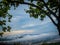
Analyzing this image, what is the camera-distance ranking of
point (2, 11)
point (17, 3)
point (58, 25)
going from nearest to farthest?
point (17, 3), point (58, 25), point (2, 11)

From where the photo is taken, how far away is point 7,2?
2411cm

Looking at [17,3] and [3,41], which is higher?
[17,3]

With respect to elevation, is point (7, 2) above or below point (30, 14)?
above

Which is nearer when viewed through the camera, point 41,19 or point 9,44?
point 9,44

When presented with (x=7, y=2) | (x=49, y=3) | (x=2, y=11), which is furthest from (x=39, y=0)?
(x=2, y=11)

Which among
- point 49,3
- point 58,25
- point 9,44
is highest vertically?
point 49,3

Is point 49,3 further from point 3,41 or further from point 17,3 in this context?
point 3,41

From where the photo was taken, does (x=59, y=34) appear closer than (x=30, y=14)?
Yes

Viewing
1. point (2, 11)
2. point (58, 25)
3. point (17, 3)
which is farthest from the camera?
point (2, 11)

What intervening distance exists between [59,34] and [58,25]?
1003 millimetres

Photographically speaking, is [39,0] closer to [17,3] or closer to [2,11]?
[17,3]

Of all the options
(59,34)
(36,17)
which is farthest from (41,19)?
(59,34)

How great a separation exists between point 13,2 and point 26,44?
4262 mm

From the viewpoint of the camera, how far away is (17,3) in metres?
23.4
